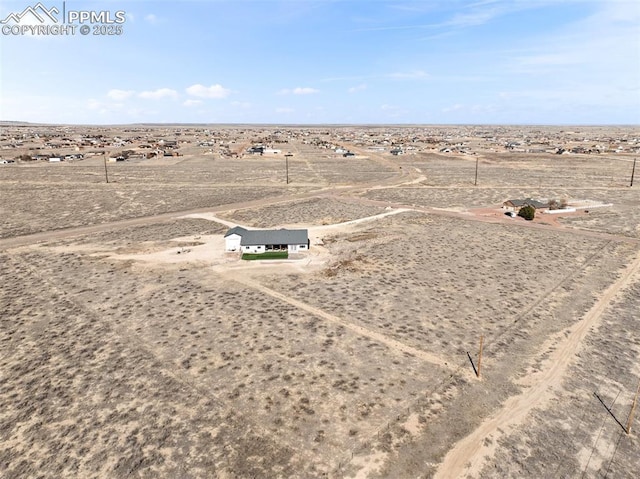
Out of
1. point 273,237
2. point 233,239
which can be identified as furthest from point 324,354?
point 233,239

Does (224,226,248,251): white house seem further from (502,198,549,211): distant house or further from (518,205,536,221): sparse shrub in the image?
(502,198,549,211): distant house

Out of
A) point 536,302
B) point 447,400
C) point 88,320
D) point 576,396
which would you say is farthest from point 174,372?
point 536,302

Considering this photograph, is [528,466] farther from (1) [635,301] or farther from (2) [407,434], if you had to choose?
(1) [635,301]

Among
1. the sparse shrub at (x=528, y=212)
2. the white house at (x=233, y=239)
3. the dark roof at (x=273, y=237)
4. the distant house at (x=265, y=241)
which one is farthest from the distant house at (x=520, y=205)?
the white house at (x=233, y=239)

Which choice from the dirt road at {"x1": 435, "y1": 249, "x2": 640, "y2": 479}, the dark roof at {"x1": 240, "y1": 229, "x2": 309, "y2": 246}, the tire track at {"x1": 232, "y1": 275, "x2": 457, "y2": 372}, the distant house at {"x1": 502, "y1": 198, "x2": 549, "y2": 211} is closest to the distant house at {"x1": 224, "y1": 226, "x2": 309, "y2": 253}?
the dark roof at {"x1": 240, "y1": 229, "x2": 309, "y2": 246}

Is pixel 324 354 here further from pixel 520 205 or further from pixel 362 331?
pixel 520 205
